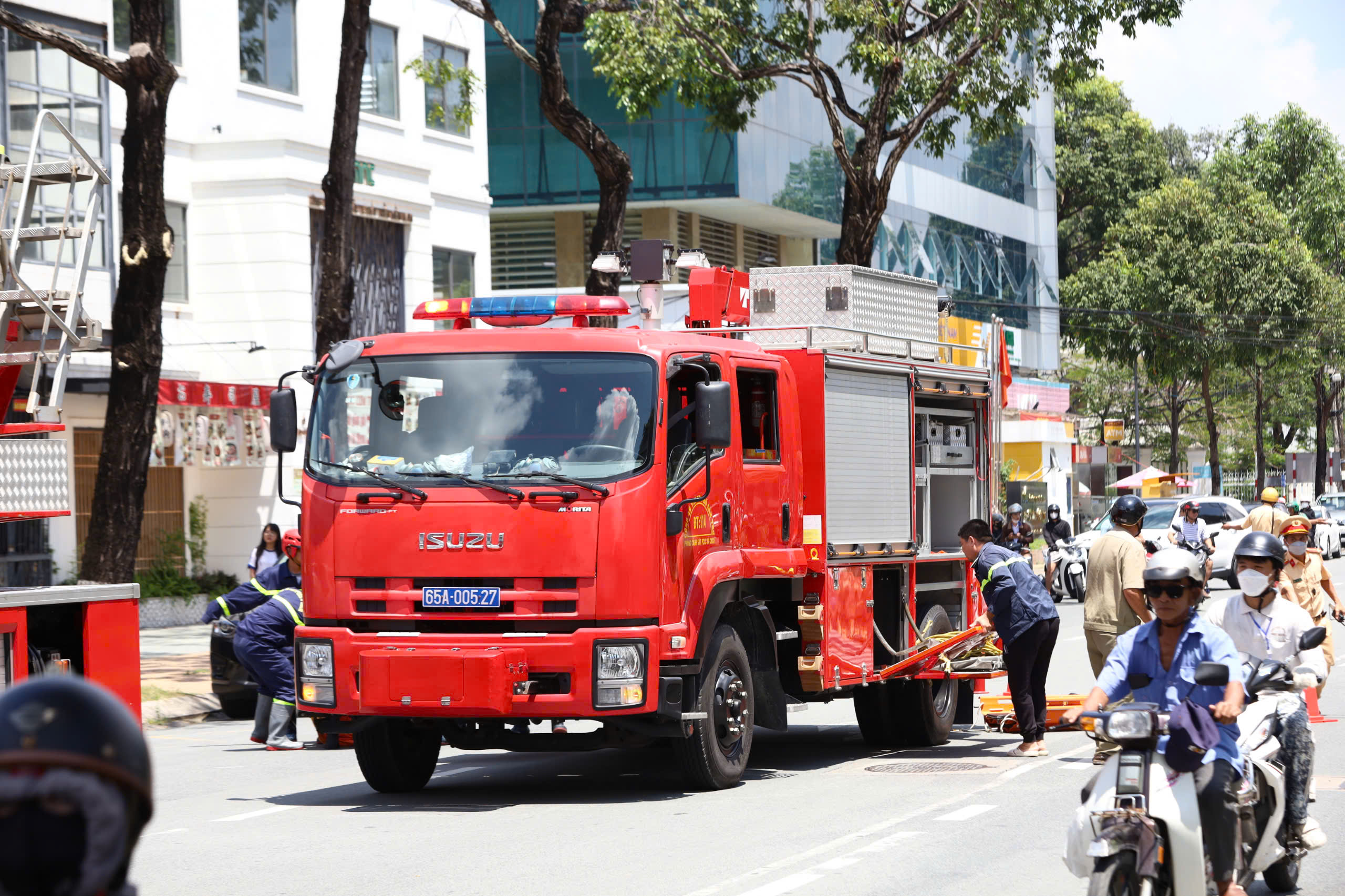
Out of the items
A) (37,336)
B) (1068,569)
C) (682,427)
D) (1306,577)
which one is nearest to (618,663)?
(682,427)

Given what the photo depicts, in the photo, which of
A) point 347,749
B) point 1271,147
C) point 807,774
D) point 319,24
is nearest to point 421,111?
point 319,24

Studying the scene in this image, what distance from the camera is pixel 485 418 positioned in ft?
34.3

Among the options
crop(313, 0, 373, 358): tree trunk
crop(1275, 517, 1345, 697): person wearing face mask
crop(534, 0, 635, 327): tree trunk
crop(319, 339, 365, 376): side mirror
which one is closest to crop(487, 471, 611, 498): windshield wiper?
crop(319, 339, 365, 376): side mirror

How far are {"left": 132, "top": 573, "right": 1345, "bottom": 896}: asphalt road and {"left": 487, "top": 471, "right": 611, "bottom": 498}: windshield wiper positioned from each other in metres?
1.78

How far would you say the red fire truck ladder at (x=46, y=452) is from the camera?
8641mm

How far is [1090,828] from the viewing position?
234 inches

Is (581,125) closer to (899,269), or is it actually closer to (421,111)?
(421,111)

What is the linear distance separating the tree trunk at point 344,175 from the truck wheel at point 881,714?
719 centimetres

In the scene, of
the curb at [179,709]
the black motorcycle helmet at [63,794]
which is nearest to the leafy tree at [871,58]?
the curb at [179,709]

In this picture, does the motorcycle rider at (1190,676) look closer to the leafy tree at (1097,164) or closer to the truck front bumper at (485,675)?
the truck front bumper at (485,675)

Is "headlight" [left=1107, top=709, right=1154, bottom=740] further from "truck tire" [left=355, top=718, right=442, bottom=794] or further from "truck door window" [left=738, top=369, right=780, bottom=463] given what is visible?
"truck tire" [left=355, top=718, right=442, bottom=794]

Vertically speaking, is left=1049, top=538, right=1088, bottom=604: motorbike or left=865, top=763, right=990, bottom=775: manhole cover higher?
left=1049, top=538, right=1088, bottom=604: motorbike

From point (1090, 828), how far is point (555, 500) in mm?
4744

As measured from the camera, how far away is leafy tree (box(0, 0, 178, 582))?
16484 millimetres
